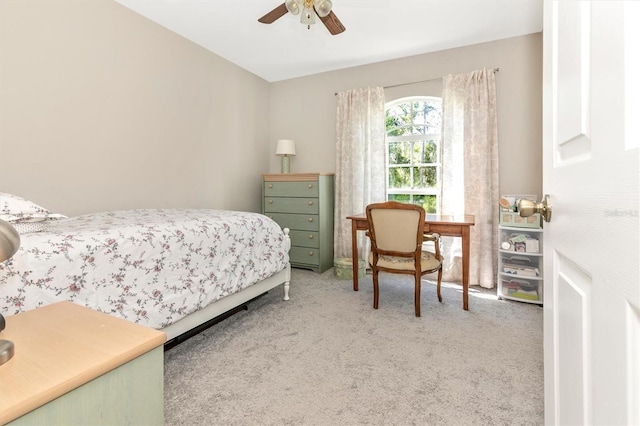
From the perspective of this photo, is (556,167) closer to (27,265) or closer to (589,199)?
(589,199)

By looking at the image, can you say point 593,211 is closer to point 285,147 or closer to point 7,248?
point 7,248

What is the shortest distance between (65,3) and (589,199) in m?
3.33

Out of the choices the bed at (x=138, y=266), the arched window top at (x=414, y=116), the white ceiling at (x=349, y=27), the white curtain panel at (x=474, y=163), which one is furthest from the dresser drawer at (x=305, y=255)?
the white ceiling at (x=349, y=27)

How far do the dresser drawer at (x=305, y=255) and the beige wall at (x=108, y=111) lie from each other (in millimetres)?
1042

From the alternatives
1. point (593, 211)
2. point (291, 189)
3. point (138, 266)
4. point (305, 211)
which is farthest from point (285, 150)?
point (593, 211)

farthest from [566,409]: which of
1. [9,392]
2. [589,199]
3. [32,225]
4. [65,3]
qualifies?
[65,3]

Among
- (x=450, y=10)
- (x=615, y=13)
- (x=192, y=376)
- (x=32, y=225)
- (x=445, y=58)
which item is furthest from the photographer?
(x=445, y=58)

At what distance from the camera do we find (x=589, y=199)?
0.49 m

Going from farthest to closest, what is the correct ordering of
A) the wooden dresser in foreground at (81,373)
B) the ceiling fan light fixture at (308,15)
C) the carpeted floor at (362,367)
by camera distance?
the ceiling fan light fixture at (308,15) → the carpeted floor at (362,367) → the wooden dresser in foreground at (81,373)

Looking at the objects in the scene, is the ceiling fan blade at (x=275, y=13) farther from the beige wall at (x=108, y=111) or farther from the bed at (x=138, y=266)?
the bed at (x=138, y=266)

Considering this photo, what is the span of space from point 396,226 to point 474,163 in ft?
4.50

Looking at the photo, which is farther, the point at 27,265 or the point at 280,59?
the point at 280,59

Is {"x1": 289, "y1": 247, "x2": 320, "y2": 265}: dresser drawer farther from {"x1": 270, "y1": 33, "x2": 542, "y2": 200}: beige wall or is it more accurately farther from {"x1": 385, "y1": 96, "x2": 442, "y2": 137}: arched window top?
{"x1": 385, "y1": 96, "x2": 442, "y2": 137}: arched window top

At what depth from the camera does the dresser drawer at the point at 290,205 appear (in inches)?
149
